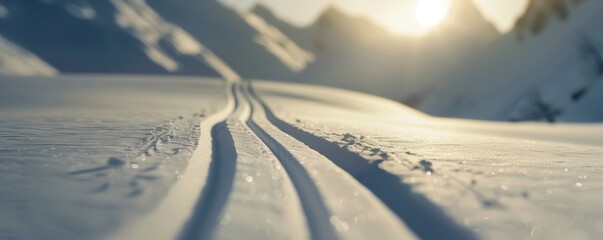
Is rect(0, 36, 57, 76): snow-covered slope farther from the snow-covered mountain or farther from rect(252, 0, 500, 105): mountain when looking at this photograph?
rect(252, 0, 500, 105): mountain

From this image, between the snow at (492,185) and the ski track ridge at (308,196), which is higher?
the snow at (492,185)

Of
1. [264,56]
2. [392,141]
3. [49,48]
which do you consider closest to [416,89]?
[264,56]

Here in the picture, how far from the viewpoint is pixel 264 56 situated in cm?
10369

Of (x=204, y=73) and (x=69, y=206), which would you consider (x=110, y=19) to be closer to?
(x=204, y=73)

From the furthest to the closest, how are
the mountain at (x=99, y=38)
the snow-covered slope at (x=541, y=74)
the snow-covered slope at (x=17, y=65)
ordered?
the mountain at (x=99, y=38) → the snow-covered slope at (x=541, y=74) → the snow-covered slope at (x=17, y=65)

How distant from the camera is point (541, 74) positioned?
44250mm

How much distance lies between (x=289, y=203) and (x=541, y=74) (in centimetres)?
4573

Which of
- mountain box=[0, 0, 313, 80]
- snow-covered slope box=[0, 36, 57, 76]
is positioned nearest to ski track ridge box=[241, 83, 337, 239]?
snow-covered slope box=[0, 36, 57, 76]

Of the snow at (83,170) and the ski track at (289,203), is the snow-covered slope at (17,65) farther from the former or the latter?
the ski track at (289,203)

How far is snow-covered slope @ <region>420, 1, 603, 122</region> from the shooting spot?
3891cm

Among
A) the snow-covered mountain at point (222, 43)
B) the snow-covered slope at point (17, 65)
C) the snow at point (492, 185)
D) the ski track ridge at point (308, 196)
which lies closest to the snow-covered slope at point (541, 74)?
the snow-covered mountain at point (222, 43)

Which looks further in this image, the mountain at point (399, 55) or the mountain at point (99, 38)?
the mountain at point (399, 55)

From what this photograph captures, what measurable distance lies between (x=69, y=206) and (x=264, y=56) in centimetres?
10115

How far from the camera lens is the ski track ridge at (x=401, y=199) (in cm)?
361
